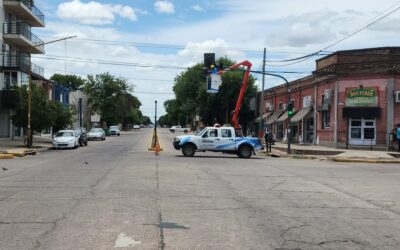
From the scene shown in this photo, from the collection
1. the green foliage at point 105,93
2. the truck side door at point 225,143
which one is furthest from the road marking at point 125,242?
the green foliage at point 105,93

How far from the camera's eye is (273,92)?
62.6 m

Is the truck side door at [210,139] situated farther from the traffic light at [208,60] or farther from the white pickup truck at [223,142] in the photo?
the traffic light at [208,60]

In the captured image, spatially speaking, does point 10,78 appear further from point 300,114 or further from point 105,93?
point 105,93

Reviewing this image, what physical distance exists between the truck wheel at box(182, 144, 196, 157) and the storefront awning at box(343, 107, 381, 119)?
46.8 ft

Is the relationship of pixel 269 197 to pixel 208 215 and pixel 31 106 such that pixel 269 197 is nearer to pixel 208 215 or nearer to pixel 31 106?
pixel 208 215

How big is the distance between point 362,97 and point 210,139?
1387 cm

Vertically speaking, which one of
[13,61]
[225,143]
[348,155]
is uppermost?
[13,61]

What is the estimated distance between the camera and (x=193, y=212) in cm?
1065

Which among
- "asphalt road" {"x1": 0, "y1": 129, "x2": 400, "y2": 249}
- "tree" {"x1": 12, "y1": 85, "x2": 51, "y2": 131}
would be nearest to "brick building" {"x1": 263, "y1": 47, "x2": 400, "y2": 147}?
"tree" {"x1": 12, "y1": 85, "x2": 51, "y2": 131}

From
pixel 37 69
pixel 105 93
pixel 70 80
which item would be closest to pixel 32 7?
pixel 37 69

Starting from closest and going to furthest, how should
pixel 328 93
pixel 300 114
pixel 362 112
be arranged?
pixel 362 112
pixel 328 93
pixel 300 114

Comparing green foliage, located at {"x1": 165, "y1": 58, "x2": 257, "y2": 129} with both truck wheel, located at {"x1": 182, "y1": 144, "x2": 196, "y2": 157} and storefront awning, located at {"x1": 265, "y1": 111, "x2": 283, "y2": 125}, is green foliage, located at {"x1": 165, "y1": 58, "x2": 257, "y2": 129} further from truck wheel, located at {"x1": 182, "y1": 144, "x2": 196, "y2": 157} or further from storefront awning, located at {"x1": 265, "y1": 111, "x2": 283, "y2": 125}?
truck wheel, located at {"x1": 182, "y1": 144, "x2": 196, "y2": 157}

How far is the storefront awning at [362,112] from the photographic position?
39.2m

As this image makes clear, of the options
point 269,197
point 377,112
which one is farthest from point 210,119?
point 269,197
